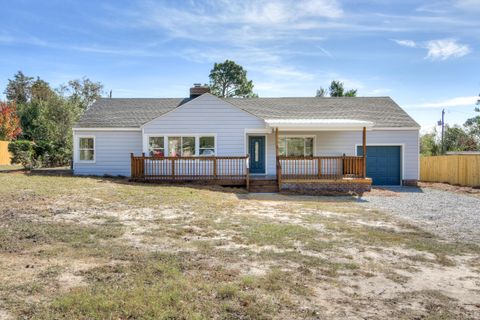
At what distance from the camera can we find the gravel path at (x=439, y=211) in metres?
7.43

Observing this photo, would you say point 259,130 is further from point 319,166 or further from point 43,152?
point 43,152

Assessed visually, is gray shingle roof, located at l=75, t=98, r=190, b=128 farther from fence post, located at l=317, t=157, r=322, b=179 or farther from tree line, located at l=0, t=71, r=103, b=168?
fence post, located at l=317, t=157, r=322, b=179

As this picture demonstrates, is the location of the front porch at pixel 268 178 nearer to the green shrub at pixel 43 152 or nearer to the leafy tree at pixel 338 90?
the green shrub at pixel 43 152

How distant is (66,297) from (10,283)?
86 centimetres

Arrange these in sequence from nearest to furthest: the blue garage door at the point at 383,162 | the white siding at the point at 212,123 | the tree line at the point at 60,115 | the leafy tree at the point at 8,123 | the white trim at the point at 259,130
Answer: the white siding at the point at 212,123 → the white trim at the point at 259,130 → the blue garage door at the point at 383,162 → the tree line at the point at 60,115 → the leafy tree at the point at 8,123

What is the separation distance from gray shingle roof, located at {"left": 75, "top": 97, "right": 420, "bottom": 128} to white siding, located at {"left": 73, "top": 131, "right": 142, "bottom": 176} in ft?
1.52

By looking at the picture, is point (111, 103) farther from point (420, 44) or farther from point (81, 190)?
point (420, 44)

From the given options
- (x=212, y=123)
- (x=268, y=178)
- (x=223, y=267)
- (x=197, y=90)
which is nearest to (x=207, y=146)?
(x=212, y=123)

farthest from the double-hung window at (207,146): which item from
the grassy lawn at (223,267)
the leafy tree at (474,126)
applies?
the leafy tree at (474,126)

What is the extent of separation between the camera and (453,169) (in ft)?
62.8

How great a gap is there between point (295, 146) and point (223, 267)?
13.9 m

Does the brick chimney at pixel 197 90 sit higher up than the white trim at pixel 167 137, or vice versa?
the brick chimney at pixel 197 90

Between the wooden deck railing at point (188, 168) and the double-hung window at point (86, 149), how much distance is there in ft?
12.4

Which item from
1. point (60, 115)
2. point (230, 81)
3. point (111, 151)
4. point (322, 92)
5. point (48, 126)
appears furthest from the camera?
point (230, 81)
